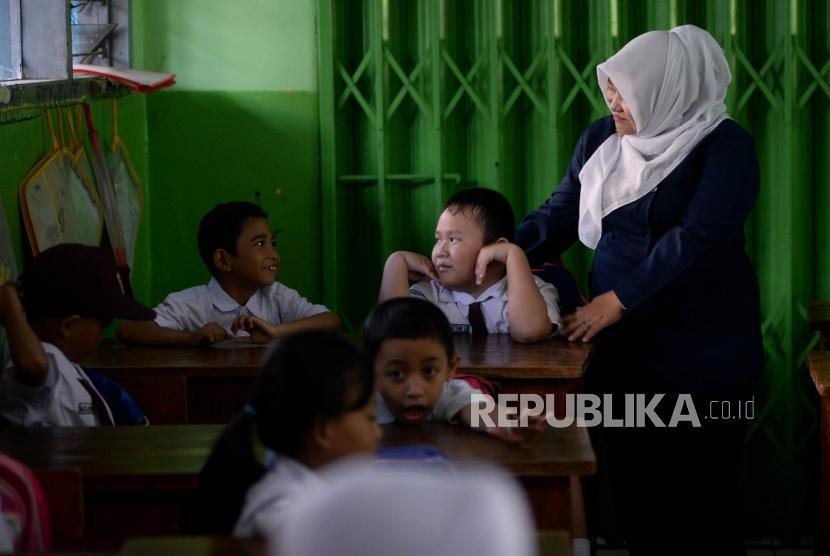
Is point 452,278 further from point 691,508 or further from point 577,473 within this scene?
point 577,473

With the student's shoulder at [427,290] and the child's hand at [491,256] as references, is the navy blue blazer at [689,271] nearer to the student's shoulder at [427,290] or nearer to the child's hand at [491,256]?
the child's hand at [491,256]

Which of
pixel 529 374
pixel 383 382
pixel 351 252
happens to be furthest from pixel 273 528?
pixel 351 252

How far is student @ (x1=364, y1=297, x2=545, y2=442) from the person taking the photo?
2807 millimetres

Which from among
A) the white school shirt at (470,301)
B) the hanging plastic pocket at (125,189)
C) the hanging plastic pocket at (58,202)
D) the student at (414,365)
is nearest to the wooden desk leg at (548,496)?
the student at (414,365)

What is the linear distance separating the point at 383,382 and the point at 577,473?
587 millimetres

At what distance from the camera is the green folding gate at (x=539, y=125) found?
4.74 metres

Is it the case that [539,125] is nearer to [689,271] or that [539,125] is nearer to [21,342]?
[689,271]

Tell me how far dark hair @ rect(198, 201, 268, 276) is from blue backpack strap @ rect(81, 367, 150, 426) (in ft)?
3.41

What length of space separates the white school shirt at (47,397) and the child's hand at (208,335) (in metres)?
0.93

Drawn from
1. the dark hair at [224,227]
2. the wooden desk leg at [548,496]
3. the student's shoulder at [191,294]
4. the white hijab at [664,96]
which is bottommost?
the wooden desk leg at [548,496]

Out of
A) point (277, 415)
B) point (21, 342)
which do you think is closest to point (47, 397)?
point (21, 342)

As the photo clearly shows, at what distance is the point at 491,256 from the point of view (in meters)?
3.78

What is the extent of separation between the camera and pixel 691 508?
388 centimetres

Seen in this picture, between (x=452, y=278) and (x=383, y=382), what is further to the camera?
(x=452, y=278)
